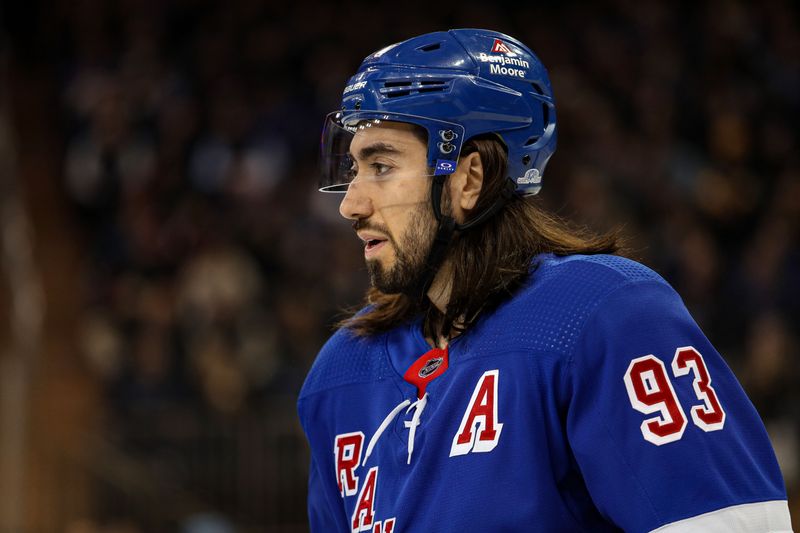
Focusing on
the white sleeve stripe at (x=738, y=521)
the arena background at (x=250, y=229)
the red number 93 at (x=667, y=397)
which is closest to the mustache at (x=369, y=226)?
the red number 93 at (x=667, y=397)

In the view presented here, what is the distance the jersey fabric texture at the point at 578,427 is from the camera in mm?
1770

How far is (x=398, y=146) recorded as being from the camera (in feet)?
7.25

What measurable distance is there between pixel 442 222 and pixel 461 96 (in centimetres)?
25

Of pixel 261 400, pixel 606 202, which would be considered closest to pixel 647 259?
pixel 606 202

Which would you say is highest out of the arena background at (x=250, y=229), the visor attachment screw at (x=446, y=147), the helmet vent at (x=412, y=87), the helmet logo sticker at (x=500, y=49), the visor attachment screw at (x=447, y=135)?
the helmet logo sticker at (x=500, y=49)

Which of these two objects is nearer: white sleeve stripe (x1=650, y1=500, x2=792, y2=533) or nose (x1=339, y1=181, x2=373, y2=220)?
white sleeve stripe (x1=650, y1=500, x2=792, y2=533)

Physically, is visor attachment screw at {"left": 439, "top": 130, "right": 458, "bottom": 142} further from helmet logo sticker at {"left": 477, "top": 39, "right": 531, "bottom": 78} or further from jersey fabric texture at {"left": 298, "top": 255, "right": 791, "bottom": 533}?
jersey fabric texture at {"left": 298, "top": 255, "right": 791, "bottom": 533}

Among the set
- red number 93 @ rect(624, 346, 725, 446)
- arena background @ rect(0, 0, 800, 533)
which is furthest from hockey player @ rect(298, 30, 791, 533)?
arena background @ rect(0, 0, 800, 533)

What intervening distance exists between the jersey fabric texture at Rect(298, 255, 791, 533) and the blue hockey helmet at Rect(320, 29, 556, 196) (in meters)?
0.25

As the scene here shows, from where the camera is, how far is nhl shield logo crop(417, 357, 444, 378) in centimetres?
218

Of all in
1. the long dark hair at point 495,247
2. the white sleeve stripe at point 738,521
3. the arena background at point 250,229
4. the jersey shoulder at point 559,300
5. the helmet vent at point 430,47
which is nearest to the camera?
the white sleeve stripe at point 738,521

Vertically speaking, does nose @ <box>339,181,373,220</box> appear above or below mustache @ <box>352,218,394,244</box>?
above

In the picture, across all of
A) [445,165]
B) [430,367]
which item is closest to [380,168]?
[445,165]

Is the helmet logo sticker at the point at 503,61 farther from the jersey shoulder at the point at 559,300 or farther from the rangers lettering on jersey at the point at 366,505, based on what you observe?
the rangers lettering on jersey at the point at 366,505
